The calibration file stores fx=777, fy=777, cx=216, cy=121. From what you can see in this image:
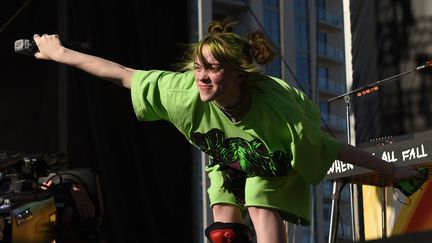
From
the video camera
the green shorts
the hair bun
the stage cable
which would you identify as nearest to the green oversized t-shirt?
the green shorts

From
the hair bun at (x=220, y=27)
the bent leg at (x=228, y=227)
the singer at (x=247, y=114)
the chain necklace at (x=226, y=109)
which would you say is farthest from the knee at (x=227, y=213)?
the hair bun at (x=220, y=27)

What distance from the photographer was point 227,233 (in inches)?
106

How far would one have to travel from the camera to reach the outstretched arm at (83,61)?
2.47 meters

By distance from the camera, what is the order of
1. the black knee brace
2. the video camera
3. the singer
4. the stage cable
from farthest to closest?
1. the stage cable
2. the video camera
3. the black knee brace
4. the singer

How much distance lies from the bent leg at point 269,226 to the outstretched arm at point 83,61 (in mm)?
606

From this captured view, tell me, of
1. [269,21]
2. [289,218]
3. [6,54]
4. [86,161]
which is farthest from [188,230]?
[269,21]

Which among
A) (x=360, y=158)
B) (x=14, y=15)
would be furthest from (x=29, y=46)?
(x=14, y=15)

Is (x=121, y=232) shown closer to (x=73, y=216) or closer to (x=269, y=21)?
(x=73, y=216)

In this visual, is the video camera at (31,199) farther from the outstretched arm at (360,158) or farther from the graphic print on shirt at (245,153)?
the outstretched arm at (360,158)

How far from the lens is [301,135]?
2.37m

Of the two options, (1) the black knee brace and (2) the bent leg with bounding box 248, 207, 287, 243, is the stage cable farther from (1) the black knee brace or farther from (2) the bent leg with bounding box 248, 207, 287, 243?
(2) the bent leg with bounding box 248, 207, 287, 243

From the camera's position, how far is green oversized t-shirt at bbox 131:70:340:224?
2.43 meters

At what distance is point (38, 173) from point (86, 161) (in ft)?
8.55

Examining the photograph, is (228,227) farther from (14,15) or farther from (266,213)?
(14,15)
